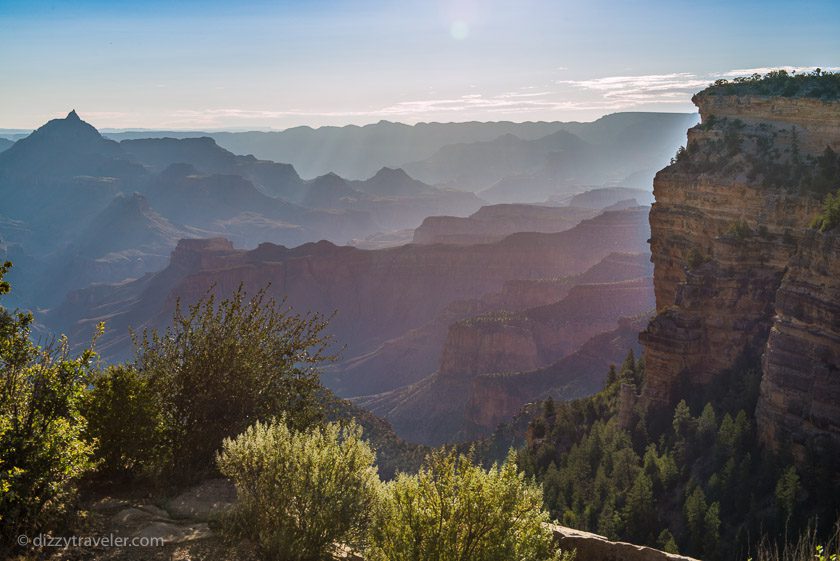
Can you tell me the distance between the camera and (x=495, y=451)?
1902 inches

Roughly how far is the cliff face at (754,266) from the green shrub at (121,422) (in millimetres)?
21105

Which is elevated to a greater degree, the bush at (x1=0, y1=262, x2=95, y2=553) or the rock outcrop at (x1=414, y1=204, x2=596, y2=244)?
the bush at (x1=0, y1=262, x2=95, y2=553)

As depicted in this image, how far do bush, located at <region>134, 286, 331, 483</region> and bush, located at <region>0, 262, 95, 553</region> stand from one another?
368cm

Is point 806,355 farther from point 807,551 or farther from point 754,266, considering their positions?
point 807,551

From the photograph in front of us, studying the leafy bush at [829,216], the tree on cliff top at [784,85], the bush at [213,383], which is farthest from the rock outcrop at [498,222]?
the bush at [213,383]

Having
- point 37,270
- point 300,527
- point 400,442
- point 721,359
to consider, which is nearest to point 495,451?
point 400,442

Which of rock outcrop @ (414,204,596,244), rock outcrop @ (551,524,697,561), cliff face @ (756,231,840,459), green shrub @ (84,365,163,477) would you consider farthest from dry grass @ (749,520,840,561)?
rock outcrop @ (414,204,596,244)

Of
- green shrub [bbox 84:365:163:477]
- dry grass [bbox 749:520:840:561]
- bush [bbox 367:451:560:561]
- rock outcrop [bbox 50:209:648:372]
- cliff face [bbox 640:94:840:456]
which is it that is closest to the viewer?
bush [bbox 367:451:560:561]

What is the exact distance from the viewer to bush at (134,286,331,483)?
1494cm

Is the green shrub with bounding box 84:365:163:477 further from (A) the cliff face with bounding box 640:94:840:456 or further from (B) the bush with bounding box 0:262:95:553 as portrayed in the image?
(A) the cliff face with bounding box 640:94:840:456

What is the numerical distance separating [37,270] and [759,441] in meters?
197

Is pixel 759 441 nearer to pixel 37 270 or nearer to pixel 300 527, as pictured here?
pixel 300 527

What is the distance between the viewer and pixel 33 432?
9781 millimetres

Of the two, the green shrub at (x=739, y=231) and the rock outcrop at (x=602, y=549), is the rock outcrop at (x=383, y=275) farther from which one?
the rock outcrop at (x=602, y=549)
